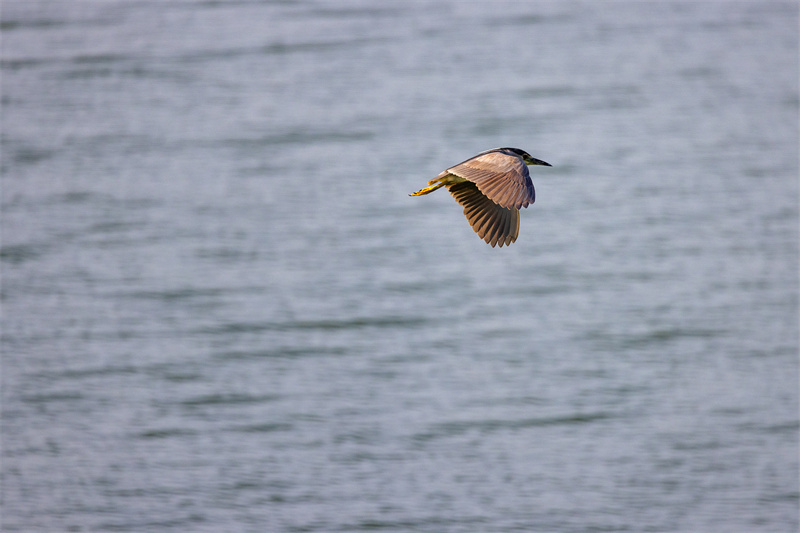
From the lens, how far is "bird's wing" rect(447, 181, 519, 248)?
17.7ft

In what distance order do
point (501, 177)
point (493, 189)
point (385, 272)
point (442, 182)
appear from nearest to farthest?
point (493, 189)
point (501, 177)
point (442, 182)
point (385, 272)

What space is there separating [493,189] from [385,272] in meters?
7.97

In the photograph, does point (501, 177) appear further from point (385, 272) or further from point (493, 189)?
point (385, 272)

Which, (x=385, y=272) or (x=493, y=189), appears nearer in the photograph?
(x=493, y=189)

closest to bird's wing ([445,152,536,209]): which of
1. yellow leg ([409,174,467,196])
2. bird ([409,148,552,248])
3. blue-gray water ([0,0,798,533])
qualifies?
bird ([409,148,552,248])

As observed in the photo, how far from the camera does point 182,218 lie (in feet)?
48.0

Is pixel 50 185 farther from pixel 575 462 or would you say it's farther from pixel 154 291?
pixel 575 462

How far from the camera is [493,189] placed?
5.10m

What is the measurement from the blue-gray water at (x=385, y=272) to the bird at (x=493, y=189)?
3.83m

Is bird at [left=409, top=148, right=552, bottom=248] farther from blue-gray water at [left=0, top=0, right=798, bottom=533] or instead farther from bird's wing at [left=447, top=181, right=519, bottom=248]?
blue-gray water at [left=0, top=0, right=798, bottom=533]

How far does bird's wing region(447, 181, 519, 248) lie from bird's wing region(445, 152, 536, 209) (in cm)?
19

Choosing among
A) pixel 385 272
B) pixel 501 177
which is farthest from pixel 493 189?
pixel 385 272

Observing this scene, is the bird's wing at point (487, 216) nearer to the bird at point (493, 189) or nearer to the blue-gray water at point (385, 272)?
the bird at point (493, 189)

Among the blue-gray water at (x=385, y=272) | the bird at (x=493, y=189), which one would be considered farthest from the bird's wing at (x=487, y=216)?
→ the blue-gray water at (x=385, y=272)
